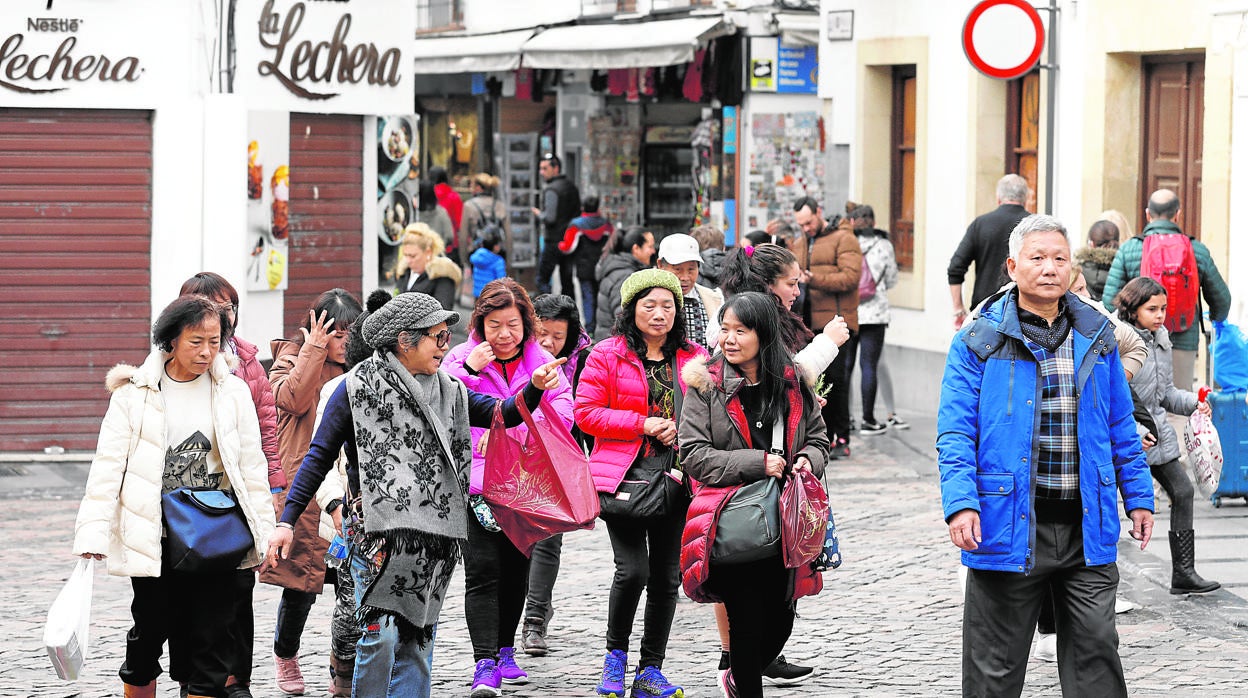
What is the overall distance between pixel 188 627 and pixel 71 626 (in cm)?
47

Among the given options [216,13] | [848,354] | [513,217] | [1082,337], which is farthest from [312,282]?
[513,217]

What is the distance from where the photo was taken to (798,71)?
2333 centimetres

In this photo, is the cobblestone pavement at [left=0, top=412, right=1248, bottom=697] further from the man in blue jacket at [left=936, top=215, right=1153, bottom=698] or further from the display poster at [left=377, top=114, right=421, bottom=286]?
the display poster at [left=377, top=114, right=421, bottom=286]

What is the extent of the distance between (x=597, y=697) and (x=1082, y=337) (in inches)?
106

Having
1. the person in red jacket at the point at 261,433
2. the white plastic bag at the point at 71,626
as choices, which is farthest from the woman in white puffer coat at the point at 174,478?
the person in red jacket at the point at 261,433

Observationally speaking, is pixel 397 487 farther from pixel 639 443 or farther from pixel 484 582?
pixel 639 443

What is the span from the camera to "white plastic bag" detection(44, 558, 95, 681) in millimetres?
6410

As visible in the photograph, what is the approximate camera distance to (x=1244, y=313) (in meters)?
14.0

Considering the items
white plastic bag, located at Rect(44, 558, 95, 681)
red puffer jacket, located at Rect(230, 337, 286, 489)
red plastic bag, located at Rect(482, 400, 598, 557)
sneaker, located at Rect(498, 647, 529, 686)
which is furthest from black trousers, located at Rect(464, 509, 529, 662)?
white plastic bag, located at Rect(44, 558, 95, 681)

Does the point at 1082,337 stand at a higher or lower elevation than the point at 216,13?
lower

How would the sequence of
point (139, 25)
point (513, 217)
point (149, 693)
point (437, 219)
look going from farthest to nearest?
point (513, 217) < point (437, 219) < point (139, 25) < point (149, 693)

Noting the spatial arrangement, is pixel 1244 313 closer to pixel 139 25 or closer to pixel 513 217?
pixel 139 25

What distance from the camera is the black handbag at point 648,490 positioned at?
767 cm

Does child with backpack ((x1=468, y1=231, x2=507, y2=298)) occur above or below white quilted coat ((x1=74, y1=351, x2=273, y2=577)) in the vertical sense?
above
